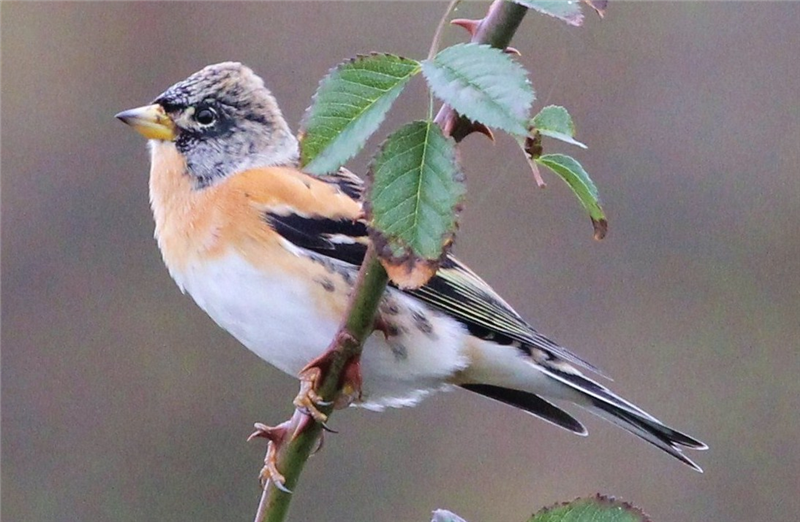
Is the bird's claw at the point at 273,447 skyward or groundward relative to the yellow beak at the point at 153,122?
groundward

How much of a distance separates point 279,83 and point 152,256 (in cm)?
75

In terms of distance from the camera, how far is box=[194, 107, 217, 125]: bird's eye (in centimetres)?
171

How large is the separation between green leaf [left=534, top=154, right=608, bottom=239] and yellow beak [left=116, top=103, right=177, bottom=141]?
0.90 meters

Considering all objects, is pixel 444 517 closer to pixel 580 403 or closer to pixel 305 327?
pixel 305 327

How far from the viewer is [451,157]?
2.25 ft

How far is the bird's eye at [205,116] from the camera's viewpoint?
1.71 meters

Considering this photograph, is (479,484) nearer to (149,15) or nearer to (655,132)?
(655,132)

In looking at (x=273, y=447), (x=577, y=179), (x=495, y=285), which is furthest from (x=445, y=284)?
(x=495, y=285)

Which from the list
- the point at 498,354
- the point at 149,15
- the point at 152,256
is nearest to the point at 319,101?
the point at 498,354

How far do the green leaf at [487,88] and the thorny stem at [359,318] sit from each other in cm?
1

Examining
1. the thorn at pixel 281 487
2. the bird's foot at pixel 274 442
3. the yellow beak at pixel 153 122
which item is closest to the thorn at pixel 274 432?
the bird's foot at pixel 274 442

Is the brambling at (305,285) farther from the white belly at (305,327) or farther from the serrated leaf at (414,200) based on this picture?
the serrated leaf at (414,200)

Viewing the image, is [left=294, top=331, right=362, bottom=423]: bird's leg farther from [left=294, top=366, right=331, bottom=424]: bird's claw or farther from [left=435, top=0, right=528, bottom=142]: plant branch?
[left=435, top=0, right=528, bottom=142]: plant branch

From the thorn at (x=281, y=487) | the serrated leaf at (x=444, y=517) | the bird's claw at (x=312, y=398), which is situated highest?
the bird's claw at (x=312, y=398)
